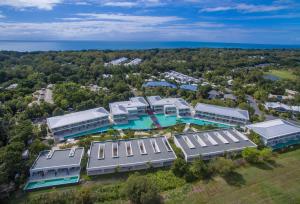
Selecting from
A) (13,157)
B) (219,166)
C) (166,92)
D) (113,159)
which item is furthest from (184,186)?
(166,92)

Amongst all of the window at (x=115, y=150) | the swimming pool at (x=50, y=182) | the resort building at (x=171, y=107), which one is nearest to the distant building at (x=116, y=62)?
the resort building at (x=171, y=107)

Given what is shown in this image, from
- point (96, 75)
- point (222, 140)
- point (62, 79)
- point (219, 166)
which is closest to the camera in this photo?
point (219, 166)

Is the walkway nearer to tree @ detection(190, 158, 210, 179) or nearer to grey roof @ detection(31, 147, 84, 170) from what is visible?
tree @ detection(190, 158, 210, 179)

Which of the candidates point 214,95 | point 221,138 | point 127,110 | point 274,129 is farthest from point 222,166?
point 214,95

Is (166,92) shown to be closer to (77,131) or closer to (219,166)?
(77,131)

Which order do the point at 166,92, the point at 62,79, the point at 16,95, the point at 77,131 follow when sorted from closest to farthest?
the point at 77,131, the point at 16,95, the point at 166,92, the point at 62,79

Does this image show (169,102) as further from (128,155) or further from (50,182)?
(50,182)

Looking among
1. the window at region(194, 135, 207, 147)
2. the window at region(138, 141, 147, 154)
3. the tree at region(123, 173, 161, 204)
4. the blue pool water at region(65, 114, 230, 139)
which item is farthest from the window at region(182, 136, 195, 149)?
the tree at region(123, 173, 161, 204)

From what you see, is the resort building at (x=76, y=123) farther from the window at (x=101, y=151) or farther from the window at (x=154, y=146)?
the window at (x=154, y=146)
